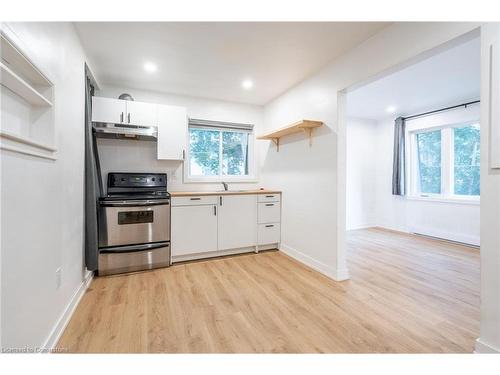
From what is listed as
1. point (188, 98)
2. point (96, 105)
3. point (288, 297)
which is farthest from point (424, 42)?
point (96, 105)

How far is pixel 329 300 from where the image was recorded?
2027 millimetres

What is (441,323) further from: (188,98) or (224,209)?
(188,98)

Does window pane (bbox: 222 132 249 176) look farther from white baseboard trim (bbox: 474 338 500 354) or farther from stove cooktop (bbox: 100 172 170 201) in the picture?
white baseboard trim (bbox: 474 338 500 354)

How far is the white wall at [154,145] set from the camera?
10.2 ft

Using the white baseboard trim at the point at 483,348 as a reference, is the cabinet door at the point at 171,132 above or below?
above

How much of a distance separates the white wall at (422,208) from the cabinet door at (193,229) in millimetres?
4014

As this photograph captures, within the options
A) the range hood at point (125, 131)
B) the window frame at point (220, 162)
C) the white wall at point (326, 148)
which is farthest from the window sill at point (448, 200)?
the range hood at point (125, 131)

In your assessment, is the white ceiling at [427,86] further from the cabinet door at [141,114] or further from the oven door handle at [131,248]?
the oven door handle at [131,248]

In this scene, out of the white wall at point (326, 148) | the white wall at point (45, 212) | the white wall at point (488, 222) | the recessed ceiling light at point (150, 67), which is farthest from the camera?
the recessed ceiling light at point (150, 67)

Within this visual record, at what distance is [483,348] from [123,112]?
12.4 ft

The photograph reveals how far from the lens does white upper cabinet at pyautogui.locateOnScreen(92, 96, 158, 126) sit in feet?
8.86

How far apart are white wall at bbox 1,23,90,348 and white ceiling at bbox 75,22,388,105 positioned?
0.38 meters

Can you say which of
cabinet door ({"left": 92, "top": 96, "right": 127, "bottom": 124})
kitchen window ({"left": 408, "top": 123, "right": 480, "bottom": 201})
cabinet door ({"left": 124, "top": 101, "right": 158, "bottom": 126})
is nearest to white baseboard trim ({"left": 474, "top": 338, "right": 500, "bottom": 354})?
kitchen window ({"left": 408, "top": 123, "right": 480, "bottom": 201})

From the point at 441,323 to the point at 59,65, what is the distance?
3.38 metres
